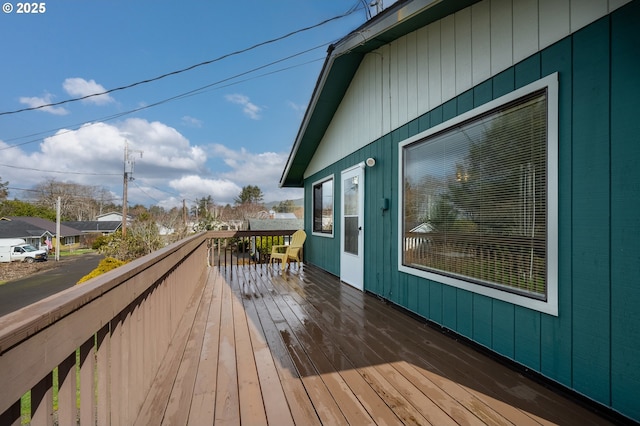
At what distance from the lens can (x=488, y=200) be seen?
2.45 m

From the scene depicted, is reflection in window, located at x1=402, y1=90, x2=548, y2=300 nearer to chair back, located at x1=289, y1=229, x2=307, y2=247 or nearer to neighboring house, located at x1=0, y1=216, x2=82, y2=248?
chair back, located at x1=289, y1=229, x2=307, y2=247

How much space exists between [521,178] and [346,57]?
3339 millimetres

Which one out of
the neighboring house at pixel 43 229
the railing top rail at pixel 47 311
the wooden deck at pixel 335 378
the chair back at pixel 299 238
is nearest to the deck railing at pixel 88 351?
the railing top rail at pixel 47 311

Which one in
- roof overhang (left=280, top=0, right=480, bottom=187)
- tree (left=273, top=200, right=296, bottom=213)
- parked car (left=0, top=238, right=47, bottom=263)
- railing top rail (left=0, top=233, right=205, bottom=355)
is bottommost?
parked car (left=0, top=238, right=47, bottom=263)

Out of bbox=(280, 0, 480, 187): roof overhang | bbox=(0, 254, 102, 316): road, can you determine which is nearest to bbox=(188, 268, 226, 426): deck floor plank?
bbox=(280, 0, 480, 187): roof overhang

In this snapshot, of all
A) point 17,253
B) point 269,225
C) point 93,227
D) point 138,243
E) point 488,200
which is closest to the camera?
point 488,200

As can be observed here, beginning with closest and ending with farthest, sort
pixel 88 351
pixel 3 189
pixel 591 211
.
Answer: pixel 88 351
pixel 591 211
pixel 3 189

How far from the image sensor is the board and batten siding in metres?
2.02

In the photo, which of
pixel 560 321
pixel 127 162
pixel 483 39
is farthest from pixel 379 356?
pixel 127 162

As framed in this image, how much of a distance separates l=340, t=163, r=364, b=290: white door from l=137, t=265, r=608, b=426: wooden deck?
4.75 feet

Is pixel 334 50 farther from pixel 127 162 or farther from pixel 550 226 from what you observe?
pixel 127 162

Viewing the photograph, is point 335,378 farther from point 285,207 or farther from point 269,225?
point 285,207

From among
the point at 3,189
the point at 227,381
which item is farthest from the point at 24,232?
the point at 227,381

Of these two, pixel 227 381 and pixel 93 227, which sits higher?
pixel 227 381
